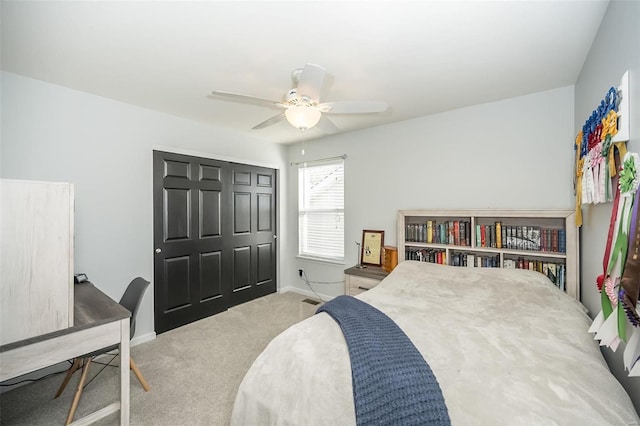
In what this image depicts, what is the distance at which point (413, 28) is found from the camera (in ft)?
5.30

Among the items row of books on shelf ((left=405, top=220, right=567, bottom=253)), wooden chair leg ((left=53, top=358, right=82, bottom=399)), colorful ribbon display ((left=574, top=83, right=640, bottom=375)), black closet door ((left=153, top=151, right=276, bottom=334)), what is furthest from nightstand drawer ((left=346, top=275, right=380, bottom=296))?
wooden chair leg ((left=53, top=358, right=82, bottom=399))

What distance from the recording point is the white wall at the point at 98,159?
7.13 feet

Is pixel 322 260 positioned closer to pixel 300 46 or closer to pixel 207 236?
pixel 207 236

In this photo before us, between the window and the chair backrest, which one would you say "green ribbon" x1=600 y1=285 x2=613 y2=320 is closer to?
the chair backrest

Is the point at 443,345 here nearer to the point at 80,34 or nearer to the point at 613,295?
the point at 613,295

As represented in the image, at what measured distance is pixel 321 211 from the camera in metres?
4.16

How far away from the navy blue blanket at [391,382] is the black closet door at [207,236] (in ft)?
8.06

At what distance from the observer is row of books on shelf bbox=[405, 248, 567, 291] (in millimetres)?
2340

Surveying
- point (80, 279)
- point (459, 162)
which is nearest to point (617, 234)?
point (459, 162)

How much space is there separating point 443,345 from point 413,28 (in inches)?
70.4

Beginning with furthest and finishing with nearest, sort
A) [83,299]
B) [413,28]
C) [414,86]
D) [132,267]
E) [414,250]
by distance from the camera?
[414,250] < [132,267] < [414,86] < [83,299] < [413,28]

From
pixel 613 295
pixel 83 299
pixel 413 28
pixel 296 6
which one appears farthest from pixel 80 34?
pixel 613 295

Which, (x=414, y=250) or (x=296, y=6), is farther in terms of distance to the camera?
(x=414, y=250)

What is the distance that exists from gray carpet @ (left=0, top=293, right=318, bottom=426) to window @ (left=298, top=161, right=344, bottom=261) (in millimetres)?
1341
